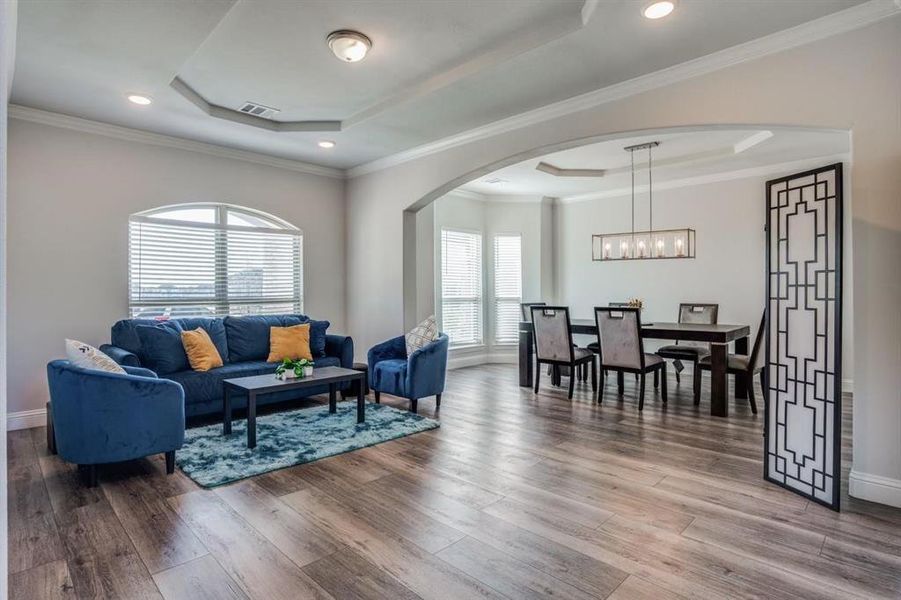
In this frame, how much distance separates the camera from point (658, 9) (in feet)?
8.95

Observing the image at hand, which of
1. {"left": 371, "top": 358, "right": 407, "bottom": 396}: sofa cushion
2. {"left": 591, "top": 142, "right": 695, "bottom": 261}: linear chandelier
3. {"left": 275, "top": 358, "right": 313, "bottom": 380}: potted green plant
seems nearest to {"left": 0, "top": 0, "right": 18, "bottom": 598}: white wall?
{"left": 275, "top": 358, "right": 313, "bottom": 380}: potted green plant

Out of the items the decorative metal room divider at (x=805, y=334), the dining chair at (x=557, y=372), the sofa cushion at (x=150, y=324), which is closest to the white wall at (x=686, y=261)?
the dining chair at (x=557, y=372)

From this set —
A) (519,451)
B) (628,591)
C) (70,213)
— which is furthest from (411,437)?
(70,213)

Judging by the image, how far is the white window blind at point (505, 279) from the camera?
825 cm

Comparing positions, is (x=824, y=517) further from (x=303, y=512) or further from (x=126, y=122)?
(x=126, y=122)

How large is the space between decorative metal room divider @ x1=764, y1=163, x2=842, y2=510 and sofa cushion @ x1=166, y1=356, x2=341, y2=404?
152 inches

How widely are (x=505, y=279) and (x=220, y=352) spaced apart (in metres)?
4.81

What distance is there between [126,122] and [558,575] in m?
5.27

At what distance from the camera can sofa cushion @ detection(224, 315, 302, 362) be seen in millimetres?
5074

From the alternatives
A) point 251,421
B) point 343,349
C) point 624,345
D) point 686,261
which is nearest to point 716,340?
point 624,345

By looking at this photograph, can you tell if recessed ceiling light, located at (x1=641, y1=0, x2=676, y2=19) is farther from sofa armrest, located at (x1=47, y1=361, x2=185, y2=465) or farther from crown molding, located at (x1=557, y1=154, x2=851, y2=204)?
crown molding, located at (x1=557, y1=154, x2=851, y2=204)

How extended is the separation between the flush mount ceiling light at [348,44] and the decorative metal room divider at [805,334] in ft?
9.37

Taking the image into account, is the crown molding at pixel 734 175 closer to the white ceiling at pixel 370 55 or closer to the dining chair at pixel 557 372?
the dining chair at pixel 557 372

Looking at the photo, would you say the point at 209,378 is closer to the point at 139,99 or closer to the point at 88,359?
the point at 88,359
